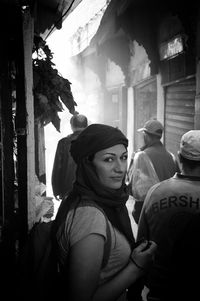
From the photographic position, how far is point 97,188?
1.64m

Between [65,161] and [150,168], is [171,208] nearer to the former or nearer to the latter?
[150,168]

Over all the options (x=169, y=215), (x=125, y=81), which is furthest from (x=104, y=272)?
(x=125, y=81)

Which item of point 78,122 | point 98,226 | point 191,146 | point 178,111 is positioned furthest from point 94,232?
point 178,111

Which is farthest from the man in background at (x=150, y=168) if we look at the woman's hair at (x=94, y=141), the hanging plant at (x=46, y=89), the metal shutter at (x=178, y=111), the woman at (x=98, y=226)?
the woman's hair at (x=94, y=141)

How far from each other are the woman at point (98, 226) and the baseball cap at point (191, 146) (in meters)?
0.85

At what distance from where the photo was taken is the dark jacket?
15.8 feet

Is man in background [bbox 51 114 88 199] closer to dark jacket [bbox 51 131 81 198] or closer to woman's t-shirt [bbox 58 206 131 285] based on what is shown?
dark jacket [bbox 51 131 81 198]

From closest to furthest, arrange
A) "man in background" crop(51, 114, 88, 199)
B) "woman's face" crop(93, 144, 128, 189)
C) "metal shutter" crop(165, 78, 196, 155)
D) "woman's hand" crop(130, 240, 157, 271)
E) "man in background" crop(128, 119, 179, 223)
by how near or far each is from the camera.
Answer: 1. "woman's hand" crop(130, 240, 157, 271)
2. "woman's face" crop(93, 144, 128, 189)
3. "man in background" crop(128, 119, 179, 223)
4. "man in background" crop(51, 114, 88, 199)
5. "metal shutter" crop(165, 78, 196, 155)

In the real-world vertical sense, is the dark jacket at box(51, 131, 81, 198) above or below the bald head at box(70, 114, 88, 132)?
below

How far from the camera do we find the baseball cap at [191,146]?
2.39 meters

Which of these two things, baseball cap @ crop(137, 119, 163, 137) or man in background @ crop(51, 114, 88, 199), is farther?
man in background @ crop(51, 114, 88, 199)

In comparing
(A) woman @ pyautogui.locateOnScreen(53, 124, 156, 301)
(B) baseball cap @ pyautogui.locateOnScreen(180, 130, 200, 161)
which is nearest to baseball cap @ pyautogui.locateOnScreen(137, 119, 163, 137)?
(B) baseball cap @ pyautogui.locateOnScreen(180, 130, 200, 161)

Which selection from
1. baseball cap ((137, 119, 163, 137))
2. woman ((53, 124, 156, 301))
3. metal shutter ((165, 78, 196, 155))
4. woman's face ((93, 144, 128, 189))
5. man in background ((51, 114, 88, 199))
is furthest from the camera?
metal shutter ((165, 78, 196, 155))

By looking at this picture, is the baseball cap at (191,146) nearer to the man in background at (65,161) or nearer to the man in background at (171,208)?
the man in background at (171,208)
